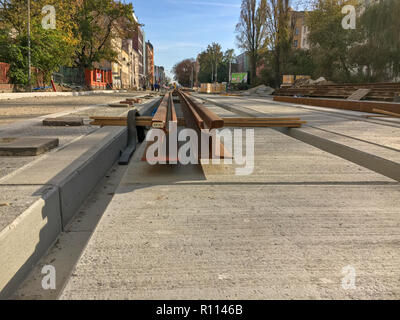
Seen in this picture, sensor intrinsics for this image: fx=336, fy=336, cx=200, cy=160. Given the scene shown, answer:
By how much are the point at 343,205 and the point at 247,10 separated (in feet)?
174

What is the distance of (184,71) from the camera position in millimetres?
161375

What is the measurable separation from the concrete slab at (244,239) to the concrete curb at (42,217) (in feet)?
1.09

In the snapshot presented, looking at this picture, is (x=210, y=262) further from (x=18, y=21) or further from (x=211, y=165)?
(x=18, y=21)

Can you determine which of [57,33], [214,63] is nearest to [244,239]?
[57,33]

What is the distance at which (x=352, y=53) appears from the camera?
3066 centimetres

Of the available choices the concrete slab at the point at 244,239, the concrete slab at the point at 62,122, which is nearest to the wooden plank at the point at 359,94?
the concrete slab at the point at 62,122

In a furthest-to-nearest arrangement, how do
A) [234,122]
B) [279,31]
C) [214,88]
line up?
[214,88] → [279,31] → [234,122]

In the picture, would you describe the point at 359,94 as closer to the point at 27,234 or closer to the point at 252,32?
the point at 27,234

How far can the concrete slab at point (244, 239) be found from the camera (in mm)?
1708

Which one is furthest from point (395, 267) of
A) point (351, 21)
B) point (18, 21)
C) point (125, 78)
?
point (125, 78)

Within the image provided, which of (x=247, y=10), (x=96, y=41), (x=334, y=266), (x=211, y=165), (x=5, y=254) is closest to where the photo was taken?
(x=5, y=254)

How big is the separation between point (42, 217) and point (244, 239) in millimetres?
1345
